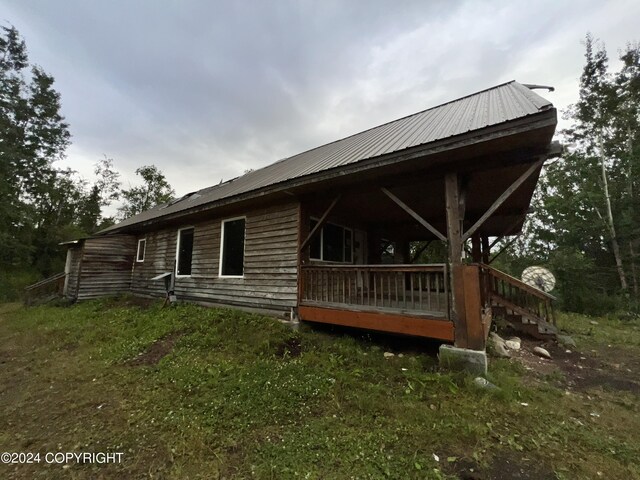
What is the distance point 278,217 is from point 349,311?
9.49ft

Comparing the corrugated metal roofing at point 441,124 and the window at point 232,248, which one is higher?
the corrugated metal roofing at point 441,124

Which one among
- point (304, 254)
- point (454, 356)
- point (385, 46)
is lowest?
point (454, 356)

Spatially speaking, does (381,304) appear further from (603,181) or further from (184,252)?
(603,181)

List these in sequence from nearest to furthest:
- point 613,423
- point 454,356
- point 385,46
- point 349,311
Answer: point 613,423, point 454,356, point 349,311, point 385,46

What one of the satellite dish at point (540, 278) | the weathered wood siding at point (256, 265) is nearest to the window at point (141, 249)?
the weathered wood siding at point (256, 265)

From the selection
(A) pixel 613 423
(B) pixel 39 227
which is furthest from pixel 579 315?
(B) pixel 39 227

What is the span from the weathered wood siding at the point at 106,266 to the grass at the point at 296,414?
629 centimetres

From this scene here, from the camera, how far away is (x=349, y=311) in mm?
5109

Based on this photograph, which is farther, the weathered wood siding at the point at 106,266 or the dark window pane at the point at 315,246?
the weathered wood siding at the point at 106,266

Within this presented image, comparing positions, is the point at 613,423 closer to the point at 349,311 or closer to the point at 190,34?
the point at 349,311

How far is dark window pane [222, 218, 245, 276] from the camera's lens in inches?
292

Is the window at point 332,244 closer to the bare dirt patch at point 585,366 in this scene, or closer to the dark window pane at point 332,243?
the dark window pane at point 332,243

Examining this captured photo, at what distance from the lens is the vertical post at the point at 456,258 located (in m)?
3.86

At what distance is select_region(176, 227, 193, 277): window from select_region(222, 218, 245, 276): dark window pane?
75.4 inches
